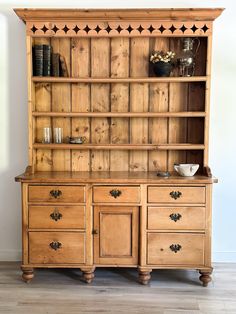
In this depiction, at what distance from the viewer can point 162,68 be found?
9.99ft

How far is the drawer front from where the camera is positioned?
9.43 ft

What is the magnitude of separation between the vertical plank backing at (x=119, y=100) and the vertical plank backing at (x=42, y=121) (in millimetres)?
581

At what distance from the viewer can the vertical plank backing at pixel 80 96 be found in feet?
10.6

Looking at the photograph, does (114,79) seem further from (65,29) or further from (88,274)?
(88,274)

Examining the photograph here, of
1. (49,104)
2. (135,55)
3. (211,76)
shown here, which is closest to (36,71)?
(49,104)

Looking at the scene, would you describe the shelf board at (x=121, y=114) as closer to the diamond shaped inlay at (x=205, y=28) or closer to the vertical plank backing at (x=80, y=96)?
the vertical plank backing at (x=80, y=96)

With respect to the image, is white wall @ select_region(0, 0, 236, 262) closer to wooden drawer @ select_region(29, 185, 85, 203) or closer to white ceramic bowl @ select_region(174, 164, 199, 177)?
white ceramic bowl @ select_region(174, 164, 199, 177)

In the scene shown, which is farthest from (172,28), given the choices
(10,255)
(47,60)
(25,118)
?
(10,255)

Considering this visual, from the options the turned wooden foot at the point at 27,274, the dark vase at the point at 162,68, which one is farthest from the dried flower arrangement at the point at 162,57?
the turned wooden foot at the point at 27,274

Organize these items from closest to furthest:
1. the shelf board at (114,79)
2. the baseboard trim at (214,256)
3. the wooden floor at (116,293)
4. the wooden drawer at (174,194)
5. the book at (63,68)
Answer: the wooden floor at (116,293)
the wooden drawer at (174,194)
the shelf board at (114,79)
the book at (63,68)
the baseboard trim at (214,256)

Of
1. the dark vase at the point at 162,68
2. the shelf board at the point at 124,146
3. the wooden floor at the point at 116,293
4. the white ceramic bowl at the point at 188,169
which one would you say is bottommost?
the wooden floor at the point at 116,293

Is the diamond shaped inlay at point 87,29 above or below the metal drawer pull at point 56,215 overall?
above

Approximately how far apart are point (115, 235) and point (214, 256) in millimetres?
1105

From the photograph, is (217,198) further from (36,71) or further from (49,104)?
(36,71)
